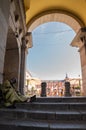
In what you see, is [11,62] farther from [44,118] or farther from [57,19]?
[57,19]

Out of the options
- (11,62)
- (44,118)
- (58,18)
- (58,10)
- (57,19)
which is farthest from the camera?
(57,19)

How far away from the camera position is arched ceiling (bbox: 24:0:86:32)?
10570 mm

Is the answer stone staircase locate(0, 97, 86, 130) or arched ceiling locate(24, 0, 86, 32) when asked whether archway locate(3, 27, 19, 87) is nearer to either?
arched ceiling locate(24, 0, 86, 32)

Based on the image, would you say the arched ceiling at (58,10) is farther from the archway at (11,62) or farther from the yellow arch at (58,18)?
the archway at (11,62)

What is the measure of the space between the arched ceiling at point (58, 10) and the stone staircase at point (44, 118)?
7.71m

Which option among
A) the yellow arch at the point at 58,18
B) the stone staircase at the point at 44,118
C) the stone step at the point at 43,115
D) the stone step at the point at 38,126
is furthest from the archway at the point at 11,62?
the stone step at the point at 38,126

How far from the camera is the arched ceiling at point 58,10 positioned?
10.6 meters

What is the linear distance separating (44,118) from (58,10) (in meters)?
9.59

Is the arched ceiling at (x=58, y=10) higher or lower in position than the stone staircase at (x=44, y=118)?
higher

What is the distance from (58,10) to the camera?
11555mm

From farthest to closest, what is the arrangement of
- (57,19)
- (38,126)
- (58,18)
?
(57,19) < (58,18) < (38,126)

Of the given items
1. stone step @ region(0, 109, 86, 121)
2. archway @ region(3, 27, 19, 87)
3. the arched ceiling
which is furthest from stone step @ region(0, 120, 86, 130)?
the arched ceiling

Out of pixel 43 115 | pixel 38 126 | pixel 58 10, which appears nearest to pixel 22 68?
pixel 58 10

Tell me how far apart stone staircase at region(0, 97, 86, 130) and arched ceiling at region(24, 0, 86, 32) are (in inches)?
304
